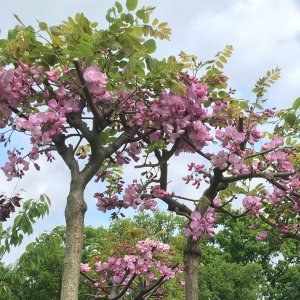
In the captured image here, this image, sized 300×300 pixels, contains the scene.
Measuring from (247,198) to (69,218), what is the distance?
2.98 meters

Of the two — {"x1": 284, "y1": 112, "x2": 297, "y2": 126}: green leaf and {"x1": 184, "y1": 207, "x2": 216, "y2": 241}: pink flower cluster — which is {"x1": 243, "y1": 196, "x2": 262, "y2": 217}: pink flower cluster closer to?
{"x1": 184, "y1": 207, "x2": 216, "y2": 241}: pink flower cluster

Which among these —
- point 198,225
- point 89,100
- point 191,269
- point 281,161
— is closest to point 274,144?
point 281,161

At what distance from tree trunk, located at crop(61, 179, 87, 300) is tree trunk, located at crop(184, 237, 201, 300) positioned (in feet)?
7.70

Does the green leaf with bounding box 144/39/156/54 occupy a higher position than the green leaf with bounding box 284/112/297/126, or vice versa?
the green leaf with bounding box 284/112/297/126

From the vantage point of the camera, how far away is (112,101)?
594cm

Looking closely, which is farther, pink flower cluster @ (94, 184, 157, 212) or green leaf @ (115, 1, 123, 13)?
pink flower cluster @ (94, 184, 157, 212)

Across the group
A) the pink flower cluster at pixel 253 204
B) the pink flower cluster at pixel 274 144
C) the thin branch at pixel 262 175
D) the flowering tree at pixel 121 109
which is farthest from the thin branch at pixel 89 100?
the pink flower cluster at pixel 253 204

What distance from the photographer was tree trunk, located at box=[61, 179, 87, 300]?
514 cm

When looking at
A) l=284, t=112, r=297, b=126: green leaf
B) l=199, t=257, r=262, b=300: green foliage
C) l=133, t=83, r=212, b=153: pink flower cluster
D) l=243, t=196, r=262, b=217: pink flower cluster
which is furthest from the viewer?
l=199, t=257, r=262, b=300: green foliage

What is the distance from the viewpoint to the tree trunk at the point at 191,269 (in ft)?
23.5

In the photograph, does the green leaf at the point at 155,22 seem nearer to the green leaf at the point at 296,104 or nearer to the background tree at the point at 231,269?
the green leaf at the point at 296,104

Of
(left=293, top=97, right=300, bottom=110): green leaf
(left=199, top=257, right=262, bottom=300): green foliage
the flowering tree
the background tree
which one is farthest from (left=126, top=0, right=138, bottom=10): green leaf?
(left=199, top=257, right=262, bottom=300): green foliage

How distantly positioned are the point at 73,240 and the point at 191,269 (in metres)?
2.54

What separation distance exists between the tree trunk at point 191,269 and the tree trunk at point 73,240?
235 cm
